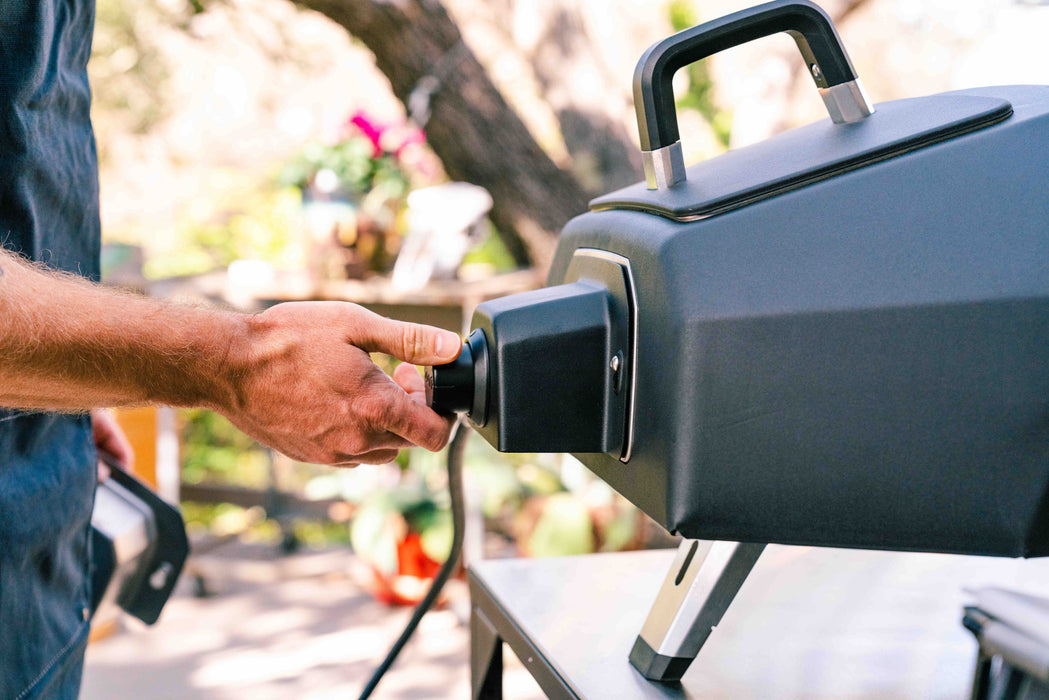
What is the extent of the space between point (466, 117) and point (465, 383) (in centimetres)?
234

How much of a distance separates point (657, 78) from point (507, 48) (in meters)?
2.62

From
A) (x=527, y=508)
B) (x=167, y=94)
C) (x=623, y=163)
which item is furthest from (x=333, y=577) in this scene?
(x=167, y=94)

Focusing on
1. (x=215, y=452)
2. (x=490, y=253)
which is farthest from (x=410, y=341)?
(x=215, y=452)

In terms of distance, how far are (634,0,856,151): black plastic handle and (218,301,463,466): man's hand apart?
0.72 feet

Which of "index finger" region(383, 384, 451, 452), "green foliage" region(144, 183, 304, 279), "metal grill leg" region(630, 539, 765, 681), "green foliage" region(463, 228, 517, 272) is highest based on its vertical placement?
"index finger" region(383, 384, 451, 452)

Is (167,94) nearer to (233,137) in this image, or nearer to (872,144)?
(233,137)

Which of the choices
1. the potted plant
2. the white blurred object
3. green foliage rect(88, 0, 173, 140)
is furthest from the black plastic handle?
green foliage rect(88, 0, 173, 140)

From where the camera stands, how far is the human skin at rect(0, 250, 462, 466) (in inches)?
23.0

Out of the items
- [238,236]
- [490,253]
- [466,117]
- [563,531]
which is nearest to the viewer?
[563,531]

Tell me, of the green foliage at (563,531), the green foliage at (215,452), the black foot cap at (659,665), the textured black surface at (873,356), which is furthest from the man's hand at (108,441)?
the green foliage at (215,452)

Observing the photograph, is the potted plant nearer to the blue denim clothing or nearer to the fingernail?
the blue denim clothing

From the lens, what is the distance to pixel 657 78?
506mm

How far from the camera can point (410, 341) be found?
583 millimetres

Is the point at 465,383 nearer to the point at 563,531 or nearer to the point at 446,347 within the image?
the point at 446,347
